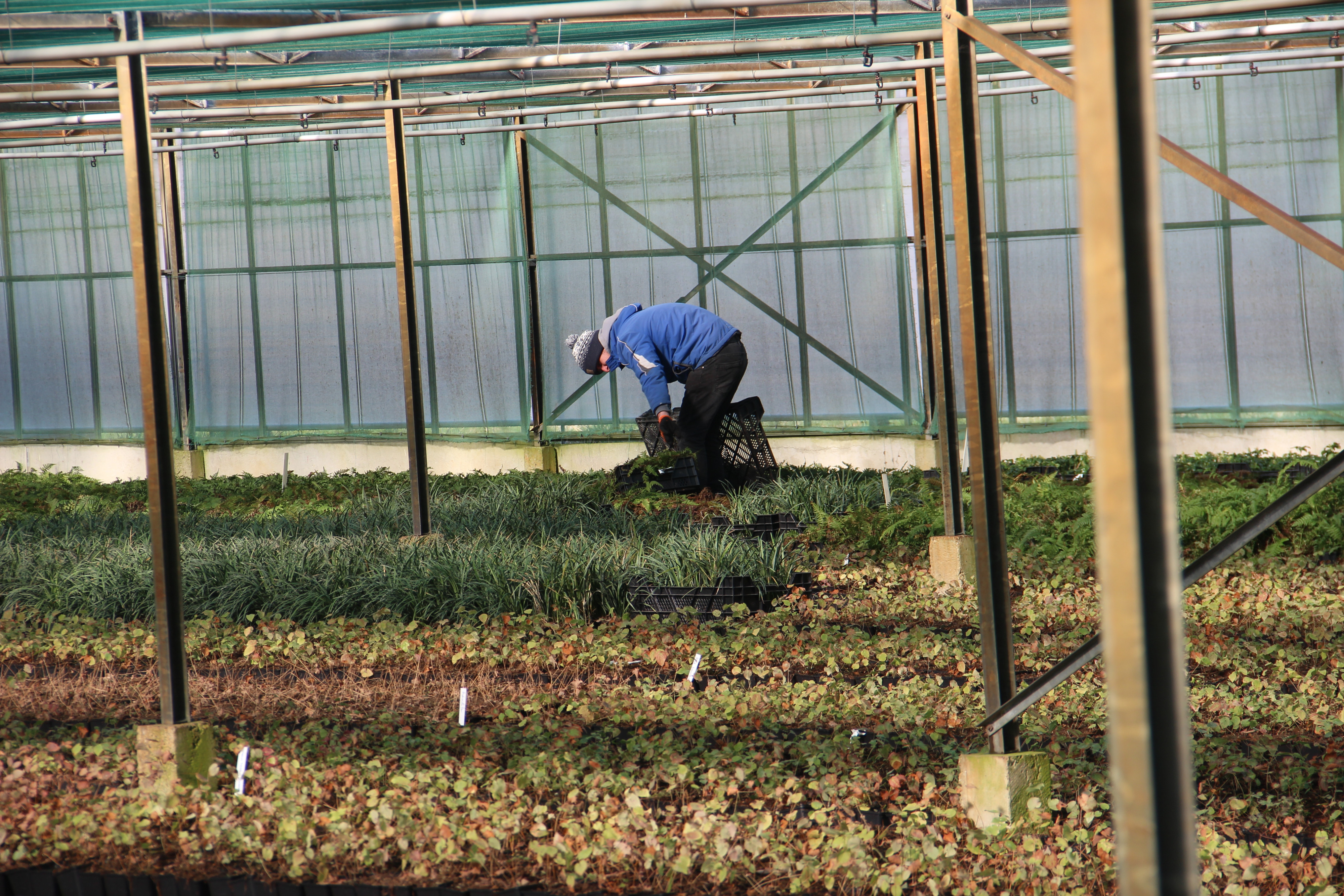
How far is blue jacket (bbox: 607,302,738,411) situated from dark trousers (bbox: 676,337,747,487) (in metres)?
0.09

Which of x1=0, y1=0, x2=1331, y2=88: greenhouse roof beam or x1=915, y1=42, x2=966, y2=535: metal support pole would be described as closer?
x1=0, y1=0, x2=1331, y2=88: greenhouse roof beam

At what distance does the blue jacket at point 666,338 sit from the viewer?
846cm

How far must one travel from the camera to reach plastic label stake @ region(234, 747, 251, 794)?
3.20 meters

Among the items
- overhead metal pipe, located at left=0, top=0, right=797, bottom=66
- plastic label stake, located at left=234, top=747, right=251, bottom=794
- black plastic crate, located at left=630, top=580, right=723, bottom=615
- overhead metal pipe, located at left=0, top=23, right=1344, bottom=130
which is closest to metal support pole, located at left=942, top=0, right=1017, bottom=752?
overhead metal pipe, located at left=0, top=0, right=797, bottom=66

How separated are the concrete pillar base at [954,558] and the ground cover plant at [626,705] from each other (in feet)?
0.46

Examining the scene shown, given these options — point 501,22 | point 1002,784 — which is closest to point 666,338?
point 501,22

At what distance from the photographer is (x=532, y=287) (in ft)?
42.5

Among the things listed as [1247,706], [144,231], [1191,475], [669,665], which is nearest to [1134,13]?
[144,231]

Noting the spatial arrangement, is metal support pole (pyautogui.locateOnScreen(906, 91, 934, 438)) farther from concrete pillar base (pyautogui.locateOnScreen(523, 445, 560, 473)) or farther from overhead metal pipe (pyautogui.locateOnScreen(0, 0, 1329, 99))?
concrete pillar base (pyautogui.locateOnScreen(523, 445, 560, 473))

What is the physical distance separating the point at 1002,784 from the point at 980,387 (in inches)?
42.4

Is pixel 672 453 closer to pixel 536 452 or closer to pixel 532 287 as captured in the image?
pixel 536 452

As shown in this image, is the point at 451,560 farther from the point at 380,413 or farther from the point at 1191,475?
the point at 380,413

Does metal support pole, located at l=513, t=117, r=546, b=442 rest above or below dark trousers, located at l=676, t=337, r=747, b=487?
above

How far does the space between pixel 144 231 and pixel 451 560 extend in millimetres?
3167
